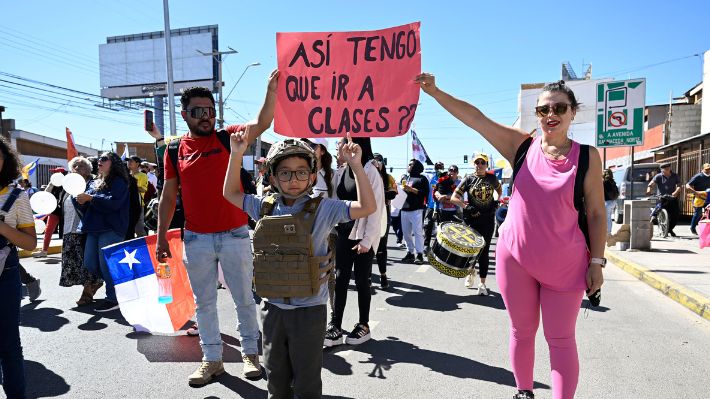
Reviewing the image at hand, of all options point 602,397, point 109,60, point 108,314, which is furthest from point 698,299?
point 109,60

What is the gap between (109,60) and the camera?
161ft

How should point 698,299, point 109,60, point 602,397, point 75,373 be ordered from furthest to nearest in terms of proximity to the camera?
point 109,60 < point 698,299 < point 75,373 < point 602,397

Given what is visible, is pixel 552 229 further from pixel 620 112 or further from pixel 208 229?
pixel 620 112

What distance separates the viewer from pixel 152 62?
157ft

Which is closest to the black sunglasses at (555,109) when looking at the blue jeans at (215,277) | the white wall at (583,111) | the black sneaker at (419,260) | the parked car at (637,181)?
the blue jeans at (215,277)

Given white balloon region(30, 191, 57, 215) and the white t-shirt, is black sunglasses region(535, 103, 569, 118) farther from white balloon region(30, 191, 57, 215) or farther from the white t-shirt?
white balloon region(30, 191, 57, 215)

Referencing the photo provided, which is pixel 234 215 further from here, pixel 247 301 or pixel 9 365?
pixel 9 365

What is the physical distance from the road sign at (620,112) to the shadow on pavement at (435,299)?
5362mm

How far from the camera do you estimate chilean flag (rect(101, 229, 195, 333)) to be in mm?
4539

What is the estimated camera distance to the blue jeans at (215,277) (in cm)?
361

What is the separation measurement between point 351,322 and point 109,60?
52333 millimetres

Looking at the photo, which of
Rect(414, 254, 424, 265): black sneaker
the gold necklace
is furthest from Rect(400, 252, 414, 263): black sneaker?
the gold necklace

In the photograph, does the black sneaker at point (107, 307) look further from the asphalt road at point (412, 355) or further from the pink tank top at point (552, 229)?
the pink tank top at point (552, 229)

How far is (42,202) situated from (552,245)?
387cm
